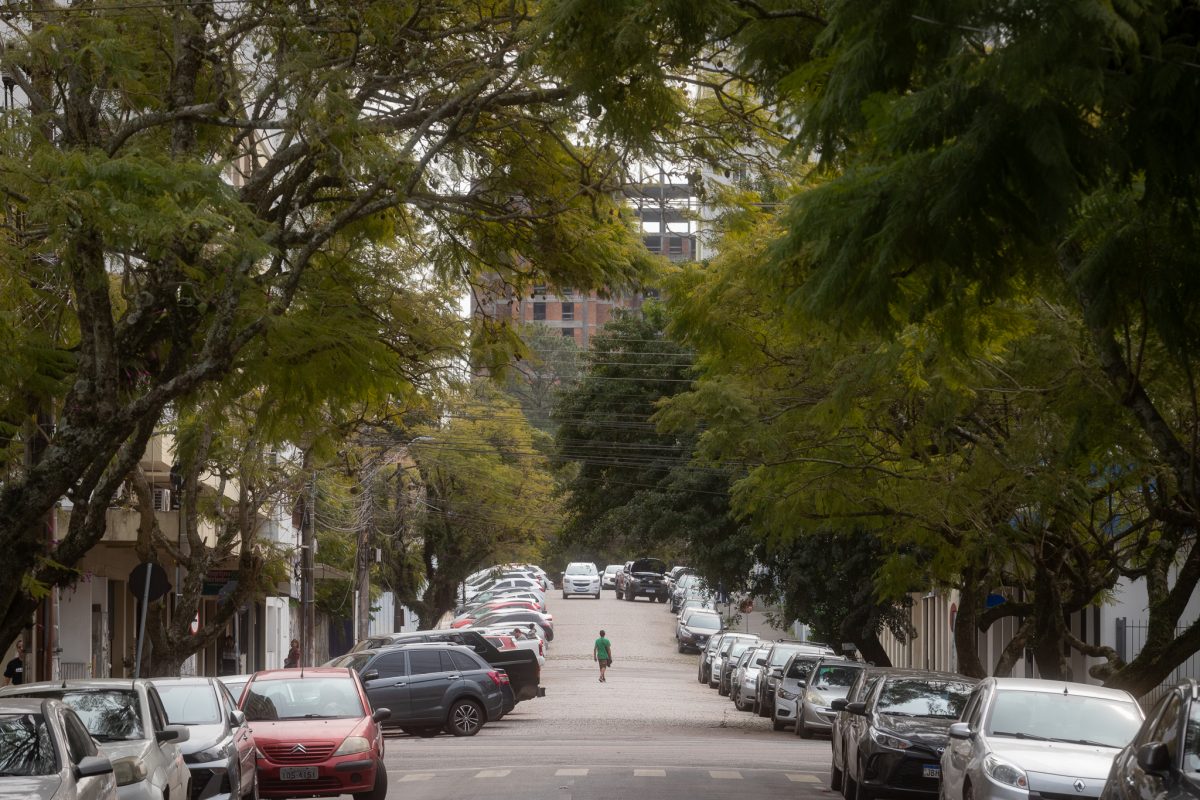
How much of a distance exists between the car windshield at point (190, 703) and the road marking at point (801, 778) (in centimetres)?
810

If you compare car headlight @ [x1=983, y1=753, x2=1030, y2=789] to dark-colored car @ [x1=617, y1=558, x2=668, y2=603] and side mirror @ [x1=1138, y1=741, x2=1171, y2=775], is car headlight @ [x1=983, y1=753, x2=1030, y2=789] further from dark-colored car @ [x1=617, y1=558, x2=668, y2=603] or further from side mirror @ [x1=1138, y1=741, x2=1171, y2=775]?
dark-colored car @ [x1=617, y1=558, x2=668, y2=603]

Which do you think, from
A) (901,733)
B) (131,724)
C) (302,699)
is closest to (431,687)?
(302,699)

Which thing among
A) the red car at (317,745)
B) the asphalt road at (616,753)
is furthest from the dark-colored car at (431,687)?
the red car at (317,745)

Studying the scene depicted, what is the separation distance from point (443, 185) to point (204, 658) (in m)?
29.8

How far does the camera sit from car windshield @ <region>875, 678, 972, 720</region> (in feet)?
60.1

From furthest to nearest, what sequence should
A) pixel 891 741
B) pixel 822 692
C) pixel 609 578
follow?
1. pixel 609 578
2. pixel 822 692
3. pixel 891 741

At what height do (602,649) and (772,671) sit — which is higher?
(772,671)

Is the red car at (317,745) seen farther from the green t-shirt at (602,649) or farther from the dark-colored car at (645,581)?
the dark-colored car at (645,581)

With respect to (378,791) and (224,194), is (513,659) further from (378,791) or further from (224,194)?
(224,194)

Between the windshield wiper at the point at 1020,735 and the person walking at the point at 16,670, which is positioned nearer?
the windshield wiper at the point at 1020,735

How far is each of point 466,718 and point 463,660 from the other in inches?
41.8

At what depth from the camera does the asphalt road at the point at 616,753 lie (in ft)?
62.5

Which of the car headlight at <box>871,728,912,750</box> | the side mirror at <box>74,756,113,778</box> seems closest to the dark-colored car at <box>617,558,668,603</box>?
the car headlight at <box>871,728,912,750</box>

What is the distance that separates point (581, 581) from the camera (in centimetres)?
8981
